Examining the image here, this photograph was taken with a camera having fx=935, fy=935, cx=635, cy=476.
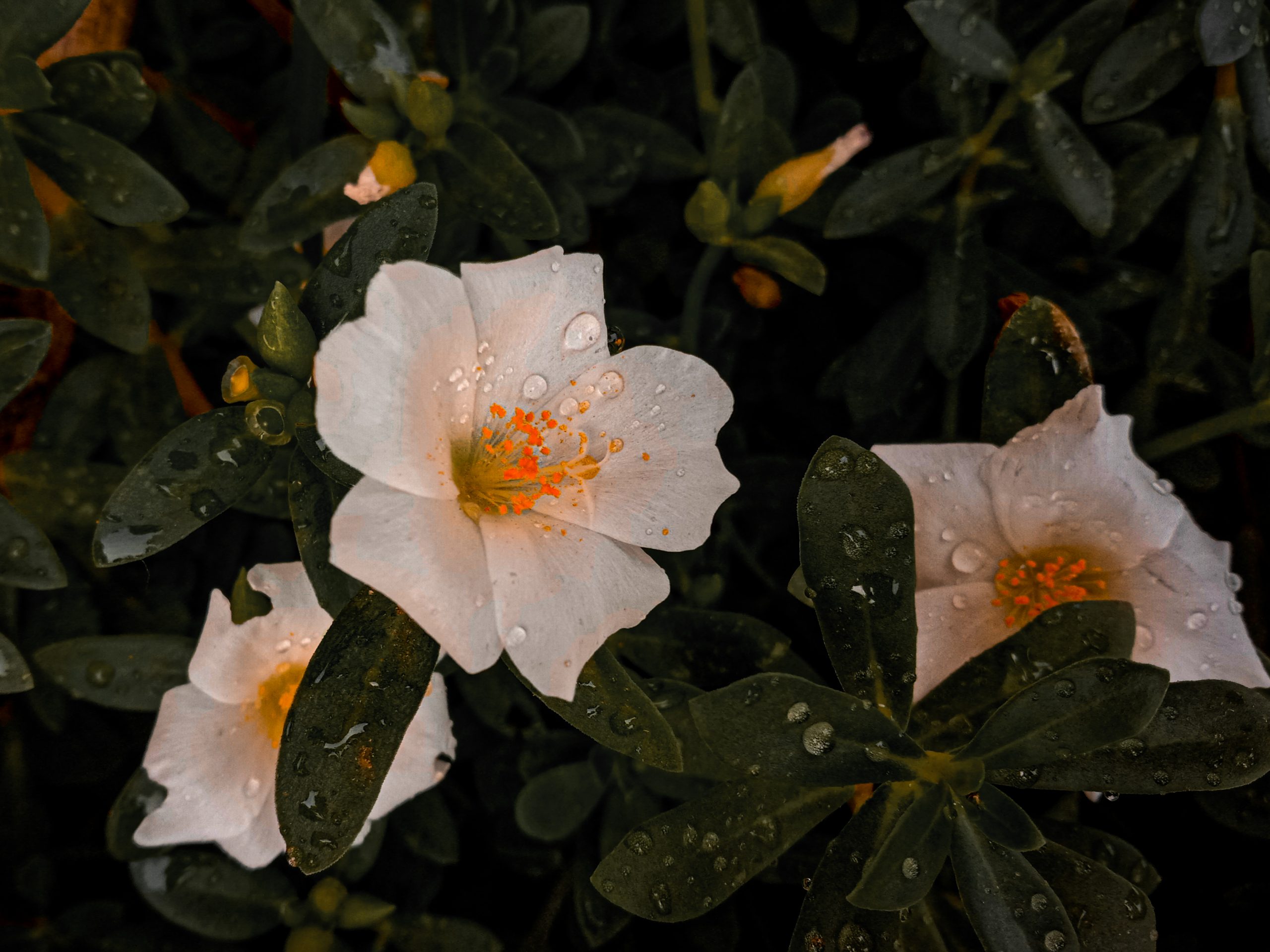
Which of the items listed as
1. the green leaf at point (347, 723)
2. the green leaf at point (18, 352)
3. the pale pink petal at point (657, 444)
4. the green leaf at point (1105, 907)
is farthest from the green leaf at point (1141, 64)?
the green leaf at point (18, 352)

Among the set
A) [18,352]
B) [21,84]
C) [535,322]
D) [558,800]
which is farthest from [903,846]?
[21,84]

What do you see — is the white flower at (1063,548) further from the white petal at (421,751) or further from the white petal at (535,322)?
the white petal at (421,751)

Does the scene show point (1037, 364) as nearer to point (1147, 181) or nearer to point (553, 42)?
point (1147, 181)

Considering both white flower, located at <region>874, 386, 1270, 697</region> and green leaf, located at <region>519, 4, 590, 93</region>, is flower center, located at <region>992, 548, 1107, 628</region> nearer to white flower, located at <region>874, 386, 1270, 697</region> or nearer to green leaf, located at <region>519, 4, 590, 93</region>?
white flower, located at <region>874, 386, 1270, 697</region>

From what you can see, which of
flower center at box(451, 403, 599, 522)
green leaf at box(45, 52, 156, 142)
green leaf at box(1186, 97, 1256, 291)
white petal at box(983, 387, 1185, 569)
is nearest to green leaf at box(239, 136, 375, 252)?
green leaf at box(45, 52, 156, 142)

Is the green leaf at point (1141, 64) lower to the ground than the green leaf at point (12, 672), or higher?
higher

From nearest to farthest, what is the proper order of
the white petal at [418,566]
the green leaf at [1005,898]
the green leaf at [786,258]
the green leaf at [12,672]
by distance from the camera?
the white petal at [418,566], the green leaf at [1005,898], the green leaf at [12,672], the green leaf at [786,258]

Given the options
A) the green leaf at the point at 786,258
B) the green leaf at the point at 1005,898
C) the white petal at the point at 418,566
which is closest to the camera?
the white petal at the point at 418,566

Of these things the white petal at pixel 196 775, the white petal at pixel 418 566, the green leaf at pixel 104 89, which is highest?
the green leaf at pixel 104 89
